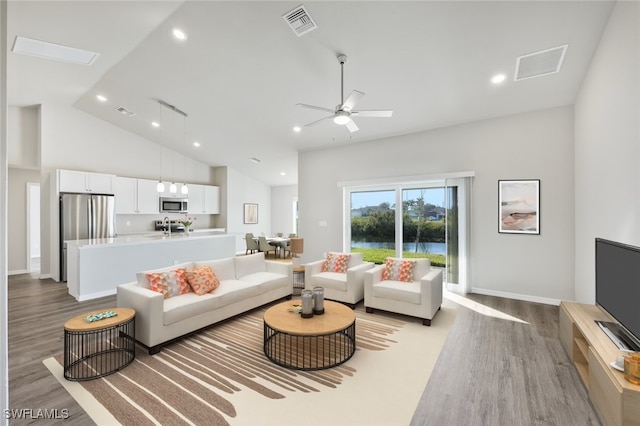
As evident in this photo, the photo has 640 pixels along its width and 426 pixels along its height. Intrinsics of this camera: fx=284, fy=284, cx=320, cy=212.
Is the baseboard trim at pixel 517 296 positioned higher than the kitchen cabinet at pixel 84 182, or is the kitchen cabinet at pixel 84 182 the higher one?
the kitchen cabinet at pixel 84 182

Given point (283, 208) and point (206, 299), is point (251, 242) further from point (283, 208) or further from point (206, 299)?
point (206, 299)

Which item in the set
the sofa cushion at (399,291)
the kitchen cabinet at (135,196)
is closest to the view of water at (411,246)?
the sofa cushion at (399,291)

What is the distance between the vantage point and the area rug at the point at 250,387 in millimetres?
2016

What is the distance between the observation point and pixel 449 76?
3734mm

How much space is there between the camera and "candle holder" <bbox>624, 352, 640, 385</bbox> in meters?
1.62

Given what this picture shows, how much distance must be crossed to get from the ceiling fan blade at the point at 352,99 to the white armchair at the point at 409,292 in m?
2.28

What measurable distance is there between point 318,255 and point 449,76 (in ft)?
14.9

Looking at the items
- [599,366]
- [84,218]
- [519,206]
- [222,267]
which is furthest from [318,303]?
[84,218]

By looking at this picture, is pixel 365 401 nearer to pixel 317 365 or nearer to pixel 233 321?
pixel 317 365

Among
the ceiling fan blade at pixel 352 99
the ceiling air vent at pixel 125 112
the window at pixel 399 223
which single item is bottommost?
the window at pixel 399 223

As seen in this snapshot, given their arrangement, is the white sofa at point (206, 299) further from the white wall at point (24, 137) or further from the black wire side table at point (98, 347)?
the white wall at point (24, 137)

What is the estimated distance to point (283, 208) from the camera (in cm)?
1070

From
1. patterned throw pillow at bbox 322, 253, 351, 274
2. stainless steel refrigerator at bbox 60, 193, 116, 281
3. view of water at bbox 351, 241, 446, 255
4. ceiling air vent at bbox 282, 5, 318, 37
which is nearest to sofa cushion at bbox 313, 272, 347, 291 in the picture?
patterned throw pillow at bbox 322, 253, 351, 274

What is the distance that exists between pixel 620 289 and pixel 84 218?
8038mm
